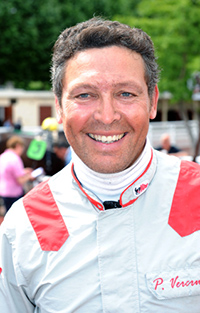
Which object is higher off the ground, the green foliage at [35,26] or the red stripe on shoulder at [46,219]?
the red stripe on shoulder at [46,219]

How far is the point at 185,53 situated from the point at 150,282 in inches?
469

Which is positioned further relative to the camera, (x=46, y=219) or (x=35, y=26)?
(x=35, y=26)

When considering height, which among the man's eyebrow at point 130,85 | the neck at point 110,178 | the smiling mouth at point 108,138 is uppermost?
the man's eyebrow at point 130,85

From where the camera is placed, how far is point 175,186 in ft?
4.73

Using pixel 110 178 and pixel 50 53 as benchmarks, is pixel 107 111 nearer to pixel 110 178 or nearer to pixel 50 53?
pixel 110 178

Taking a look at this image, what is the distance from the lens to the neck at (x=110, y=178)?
1.39m

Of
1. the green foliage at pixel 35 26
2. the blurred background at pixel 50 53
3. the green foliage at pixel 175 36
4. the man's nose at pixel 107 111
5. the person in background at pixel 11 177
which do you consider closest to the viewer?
the man's nose at pixel 107 111

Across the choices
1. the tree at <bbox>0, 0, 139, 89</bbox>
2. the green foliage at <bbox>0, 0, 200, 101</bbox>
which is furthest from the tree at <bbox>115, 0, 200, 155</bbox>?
the tree at <bbox>0, 0, 139, 89</bbox>

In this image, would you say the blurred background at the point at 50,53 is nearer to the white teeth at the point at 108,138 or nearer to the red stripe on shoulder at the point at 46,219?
the red stripe on shoulder at the point at 46,219

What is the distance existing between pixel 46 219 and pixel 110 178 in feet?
0.90

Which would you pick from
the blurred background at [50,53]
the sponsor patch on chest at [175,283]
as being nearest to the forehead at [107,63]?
the sponsor patch on chest at [175,283]

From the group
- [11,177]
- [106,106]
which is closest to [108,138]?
[106,106]

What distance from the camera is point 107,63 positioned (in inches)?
51.5

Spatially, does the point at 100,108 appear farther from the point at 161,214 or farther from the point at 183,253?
the point at 183,253
